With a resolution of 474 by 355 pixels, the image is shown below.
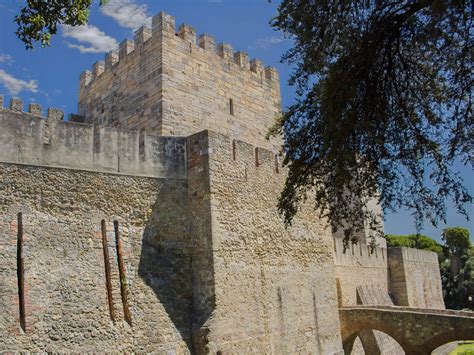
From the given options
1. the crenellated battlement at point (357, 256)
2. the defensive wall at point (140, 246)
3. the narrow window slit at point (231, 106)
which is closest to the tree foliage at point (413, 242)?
the crenellated battlement at point (357, 256)

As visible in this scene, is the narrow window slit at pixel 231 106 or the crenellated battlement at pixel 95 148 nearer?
the crenellated battlement at pixel 95 148

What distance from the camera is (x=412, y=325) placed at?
13.8 m

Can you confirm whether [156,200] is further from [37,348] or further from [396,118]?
[396,118]

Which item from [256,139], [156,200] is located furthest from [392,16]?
[256,139]

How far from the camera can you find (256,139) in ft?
53.9

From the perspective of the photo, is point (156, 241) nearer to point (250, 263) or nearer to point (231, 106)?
point (250, 263)

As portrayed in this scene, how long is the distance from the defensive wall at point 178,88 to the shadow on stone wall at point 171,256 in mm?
3806

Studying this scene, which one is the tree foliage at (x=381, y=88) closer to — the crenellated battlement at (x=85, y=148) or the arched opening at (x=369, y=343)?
the crenellated battlement at (x=85, y=148)

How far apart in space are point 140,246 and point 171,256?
720 millimetres

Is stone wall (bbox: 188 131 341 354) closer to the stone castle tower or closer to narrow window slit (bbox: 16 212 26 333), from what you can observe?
the stone castle tower

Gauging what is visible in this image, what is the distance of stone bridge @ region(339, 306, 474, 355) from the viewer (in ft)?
42.9

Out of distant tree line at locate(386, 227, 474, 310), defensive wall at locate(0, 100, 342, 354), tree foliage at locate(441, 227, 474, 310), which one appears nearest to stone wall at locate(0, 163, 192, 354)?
defensive wall at locate(0, 100, 342, 354)

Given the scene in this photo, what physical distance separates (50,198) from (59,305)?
1.88 metres

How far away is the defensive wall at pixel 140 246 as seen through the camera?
316 inches
